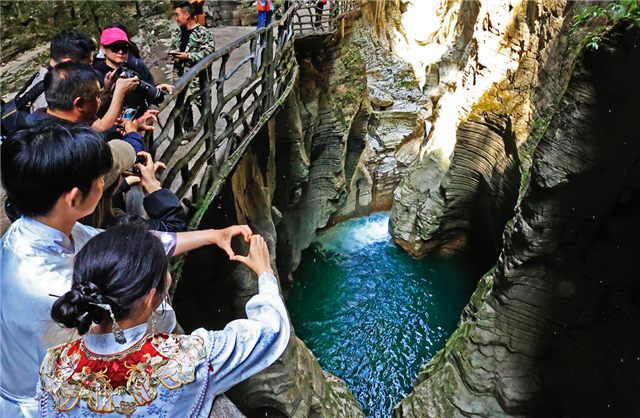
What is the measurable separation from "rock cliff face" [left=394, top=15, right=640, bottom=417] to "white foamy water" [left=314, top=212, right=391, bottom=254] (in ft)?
21.5

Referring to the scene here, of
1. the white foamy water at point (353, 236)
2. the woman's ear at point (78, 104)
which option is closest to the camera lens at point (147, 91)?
the woman's ear at point (78, 104)

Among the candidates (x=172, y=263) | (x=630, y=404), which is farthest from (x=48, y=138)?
(x=630, y=404)

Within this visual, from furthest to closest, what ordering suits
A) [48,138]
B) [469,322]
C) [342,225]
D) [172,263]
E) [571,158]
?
[342,225]
[469,322]
[571,158]
[172,263]
[48,138]

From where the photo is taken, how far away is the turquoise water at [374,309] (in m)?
8.75

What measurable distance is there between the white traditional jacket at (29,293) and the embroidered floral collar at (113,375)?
0.21m

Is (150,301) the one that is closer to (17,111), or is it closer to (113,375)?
(113,375)

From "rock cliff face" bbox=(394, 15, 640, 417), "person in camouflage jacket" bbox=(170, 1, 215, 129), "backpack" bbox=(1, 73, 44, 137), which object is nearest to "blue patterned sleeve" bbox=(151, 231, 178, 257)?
"backpack" bbox=(1, 73, 44, 137)

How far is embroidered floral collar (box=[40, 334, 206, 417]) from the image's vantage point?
51.5 inches

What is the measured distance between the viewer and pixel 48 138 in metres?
1.48

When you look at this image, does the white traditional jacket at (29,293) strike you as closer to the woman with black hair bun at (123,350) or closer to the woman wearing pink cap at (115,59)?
the woman with black hair bun at (123,350)

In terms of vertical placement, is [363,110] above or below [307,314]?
above

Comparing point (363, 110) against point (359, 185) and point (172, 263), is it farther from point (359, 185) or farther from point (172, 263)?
point (172, 263)

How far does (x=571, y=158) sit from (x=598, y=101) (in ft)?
2.11

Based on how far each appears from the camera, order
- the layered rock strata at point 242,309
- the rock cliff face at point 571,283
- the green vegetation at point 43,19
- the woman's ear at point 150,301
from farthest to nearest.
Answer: the green vegetation at point 43,19
the layered rock strata at point 242,309
the rock cliff face at point 571,283
the woman's ear at point 150,301
